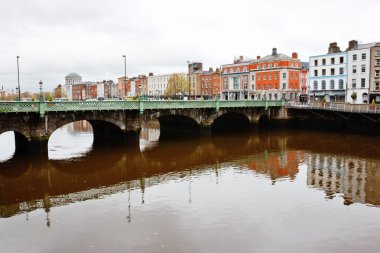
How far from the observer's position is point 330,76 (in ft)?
232

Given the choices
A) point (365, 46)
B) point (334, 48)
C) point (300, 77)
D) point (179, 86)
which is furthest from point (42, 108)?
point (179, 86)

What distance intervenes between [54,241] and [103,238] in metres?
2.03

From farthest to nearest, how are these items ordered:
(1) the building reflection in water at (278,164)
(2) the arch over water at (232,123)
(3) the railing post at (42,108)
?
(2) the arch over water at (232,123) → (3) the railing post at (42,108) → (1) the building reflection in water at (278,164)

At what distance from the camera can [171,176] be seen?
26.0 meters

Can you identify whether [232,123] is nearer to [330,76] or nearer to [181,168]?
[330,76]

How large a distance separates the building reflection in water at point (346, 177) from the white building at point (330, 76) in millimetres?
40584

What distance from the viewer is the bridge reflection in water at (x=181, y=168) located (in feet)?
70.2

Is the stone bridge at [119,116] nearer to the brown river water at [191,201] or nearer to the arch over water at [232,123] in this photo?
the arch over water at [232,123]

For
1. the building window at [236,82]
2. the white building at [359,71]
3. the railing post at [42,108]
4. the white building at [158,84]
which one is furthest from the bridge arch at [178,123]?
the white building at [158,84]

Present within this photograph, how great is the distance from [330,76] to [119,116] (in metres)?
50.2

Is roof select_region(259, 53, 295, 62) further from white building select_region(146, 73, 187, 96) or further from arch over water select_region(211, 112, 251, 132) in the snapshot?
white building select_region(146, 73, 187, 96)

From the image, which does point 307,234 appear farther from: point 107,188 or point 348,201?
point 107,188

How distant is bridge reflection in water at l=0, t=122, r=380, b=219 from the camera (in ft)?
70.2

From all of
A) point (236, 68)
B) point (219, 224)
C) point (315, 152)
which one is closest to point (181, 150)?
point (315, 152)
